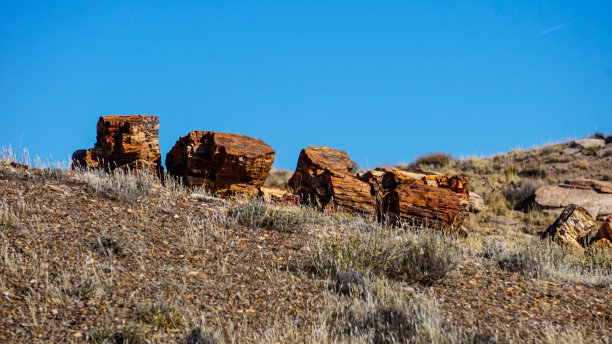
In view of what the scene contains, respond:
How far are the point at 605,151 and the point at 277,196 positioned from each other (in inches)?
818

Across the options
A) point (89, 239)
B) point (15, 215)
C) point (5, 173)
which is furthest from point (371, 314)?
point (5, 173)

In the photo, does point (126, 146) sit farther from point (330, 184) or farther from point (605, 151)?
point (605, 151)

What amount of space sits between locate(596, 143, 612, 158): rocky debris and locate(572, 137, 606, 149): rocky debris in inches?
20.7

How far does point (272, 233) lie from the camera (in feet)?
28.7

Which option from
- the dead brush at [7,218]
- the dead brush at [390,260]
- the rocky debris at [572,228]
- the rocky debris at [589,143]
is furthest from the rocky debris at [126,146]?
the rocky debris at [589,143]

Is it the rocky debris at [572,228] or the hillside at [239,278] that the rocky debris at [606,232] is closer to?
the rocky debris at [572,228]

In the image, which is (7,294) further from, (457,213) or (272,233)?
(457,213)

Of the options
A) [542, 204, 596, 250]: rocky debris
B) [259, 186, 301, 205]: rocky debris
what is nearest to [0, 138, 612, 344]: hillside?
[259, 186, 301, 205]: rocky debris

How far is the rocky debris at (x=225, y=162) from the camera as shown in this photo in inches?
453

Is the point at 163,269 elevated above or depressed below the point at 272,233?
below

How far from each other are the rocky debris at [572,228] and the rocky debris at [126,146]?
31.2 feet

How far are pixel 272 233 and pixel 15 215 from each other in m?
3.70

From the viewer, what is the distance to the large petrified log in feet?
36.2

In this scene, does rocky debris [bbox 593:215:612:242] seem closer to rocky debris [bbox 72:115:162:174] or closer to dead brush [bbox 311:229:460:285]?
dead brush [bbox 311:229:460:285]
